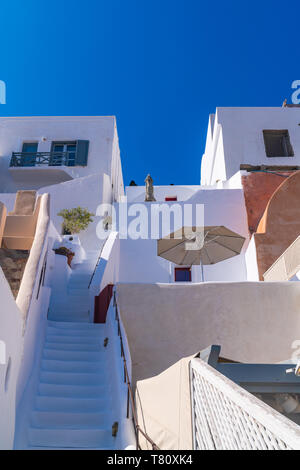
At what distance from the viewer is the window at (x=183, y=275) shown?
13648mm

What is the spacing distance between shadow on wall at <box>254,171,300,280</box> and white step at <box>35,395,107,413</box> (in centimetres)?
760

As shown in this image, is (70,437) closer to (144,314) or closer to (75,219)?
(144,314)

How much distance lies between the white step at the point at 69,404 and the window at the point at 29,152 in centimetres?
1580

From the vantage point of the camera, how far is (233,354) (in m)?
7.83

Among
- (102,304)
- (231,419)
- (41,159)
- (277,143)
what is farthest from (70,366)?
(277,143)

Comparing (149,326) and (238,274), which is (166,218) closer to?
(238,274)

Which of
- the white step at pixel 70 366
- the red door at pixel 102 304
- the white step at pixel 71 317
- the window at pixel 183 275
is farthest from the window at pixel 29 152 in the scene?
the white step at pixel 70 366

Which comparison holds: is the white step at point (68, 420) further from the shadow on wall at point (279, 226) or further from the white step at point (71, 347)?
the shadow on wall at point (279, 226)

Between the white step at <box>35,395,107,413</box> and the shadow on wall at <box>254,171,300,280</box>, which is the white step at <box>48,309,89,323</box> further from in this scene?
the shadow on wall at <box>254,171,300,280</box>

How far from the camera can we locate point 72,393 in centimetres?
562

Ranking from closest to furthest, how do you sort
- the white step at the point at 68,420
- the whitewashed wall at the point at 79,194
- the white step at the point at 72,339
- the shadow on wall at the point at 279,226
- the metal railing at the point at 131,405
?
the metal railing at the point at 131,405
the white step at the point at 68,420
the white step at the point at 72,339
the shadow on wall at the point at 279,226
the whitewashed wall at the point at 79,194
